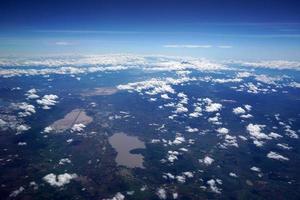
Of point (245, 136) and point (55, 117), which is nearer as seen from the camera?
point (245, 136)

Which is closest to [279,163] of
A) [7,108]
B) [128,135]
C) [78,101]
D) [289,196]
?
[289,196]

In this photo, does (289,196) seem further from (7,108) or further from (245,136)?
(7,108)

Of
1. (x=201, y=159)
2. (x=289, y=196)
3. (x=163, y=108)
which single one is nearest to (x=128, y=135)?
(x=201, y=159)

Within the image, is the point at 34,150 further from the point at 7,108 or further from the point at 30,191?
the point at 7,108

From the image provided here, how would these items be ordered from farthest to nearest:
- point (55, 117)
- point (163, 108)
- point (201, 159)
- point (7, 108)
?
point (163, 108) < point (7, 108) < point (55, 117) < point (201, 159)

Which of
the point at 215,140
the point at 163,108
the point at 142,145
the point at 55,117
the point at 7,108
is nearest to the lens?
the point at 142,145

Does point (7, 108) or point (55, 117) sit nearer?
point (55, 117)
